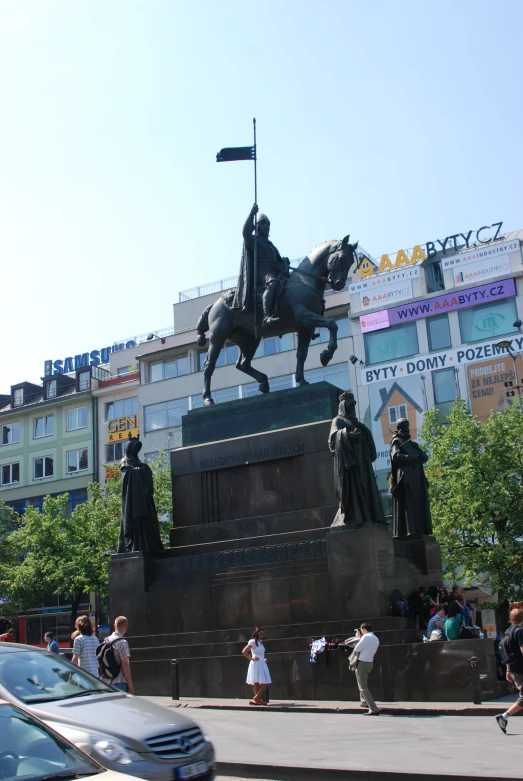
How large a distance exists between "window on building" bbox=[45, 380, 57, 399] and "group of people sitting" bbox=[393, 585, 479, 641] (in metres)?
59.6

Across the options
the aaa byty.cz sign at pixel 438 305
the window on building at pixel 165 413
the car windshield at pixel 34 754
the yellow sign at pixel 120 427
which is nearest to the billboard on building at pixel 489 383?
the aaa byty.cz sign at pixel 438 305

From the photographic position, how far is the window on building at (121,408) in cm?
6806

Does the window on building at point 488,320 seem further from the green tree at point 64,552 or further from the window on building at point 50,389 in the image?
the window on building at point 50,389

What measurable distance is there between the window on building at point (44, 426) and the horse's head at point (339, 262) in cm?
5447

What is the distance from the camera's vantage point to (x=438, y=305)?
55906 mm

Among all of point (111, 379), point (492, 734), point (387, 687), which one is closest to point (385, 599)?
point (387, 687)

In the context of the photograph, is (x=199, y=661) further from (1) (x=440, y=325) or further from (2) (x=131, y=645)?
(1) (x=440, y=325)

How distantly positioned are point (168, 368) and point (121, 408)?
602 cm

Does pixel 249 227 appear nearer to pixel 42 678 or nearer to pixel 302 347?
pixel 302 347

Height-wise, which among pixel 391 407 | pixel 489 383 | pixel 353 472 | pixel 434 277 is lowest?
pixel 353 472

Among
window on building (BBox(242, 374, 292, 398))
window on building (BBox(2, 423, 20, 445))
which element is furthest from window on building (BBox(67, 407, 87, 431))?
window on building (BBox(242, 374, 292, 398))

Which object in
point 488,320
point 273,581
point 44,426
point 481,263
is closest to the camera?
point 273,581

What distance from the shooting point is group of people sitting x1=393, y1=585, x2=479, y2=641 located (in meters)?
15.7

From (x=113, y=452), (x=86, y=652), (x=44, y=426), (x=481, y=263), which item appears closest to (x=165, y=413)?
(x=113, y=452)
